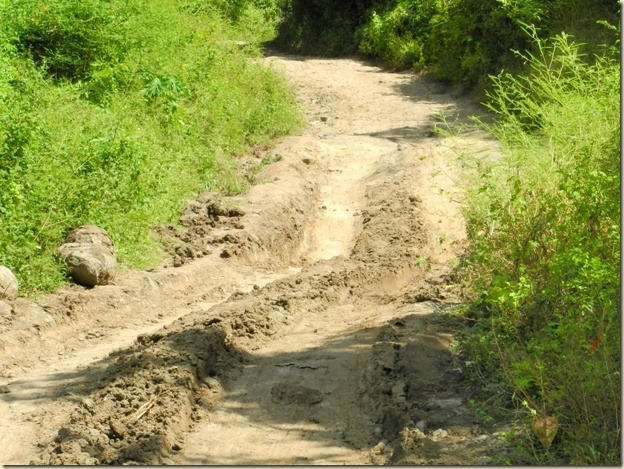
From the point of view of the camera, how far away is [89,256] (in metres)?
8.99

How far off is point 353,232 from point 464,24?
9.20 meters

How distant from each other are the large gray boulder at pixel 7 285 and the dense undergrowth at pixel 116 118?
0.29 metres

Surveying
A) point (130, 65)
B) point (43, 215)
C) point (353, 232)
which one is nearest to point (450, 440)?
point (43, 215)

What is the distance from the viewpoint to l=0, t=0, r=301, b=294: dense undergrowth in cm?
935

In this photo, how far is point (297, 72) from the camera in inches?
875

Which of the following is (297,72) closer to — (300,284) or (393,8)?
(393,8)

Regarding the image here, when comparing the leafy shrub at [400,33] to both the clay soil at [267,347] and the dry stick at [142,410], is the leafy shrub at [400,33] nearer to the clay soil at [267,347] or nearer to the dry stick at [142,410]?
the clay soil at [267,347]

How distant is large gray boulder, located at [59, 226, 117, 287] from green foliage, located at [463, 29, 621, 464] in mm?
3544

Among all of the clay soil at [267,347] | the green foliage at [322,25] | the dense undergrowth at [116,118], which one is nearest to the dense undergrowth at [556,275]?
the clay soil at [267,347]

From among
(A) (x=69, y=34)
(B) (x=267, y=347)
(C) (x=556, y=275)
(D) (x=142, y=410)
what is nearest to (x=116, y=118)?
(A) (x=69, y=34)

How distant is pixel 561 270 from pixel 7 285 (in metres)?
4.76

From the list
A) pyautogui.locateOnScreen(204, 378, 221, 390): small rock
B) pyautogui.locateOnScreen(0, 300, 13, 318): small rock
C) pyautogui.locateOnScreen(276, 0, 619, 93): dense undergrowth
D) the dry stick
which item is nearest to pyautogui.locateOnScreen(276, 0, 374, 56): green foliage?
pyautogui.locateOnScreen(276, 0, 619, 93): dense undergrowth

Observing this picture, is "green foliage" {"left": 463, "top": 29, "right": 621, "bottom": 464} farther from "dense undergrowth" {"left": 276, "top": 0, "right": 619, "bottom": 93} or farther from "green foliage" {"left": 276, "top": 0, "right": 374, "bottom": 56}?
"green foliage" {"left": 276, "top": 0, "right": 374, "bottom": 56}

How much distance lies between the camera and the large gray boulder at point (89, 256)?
895 cm
